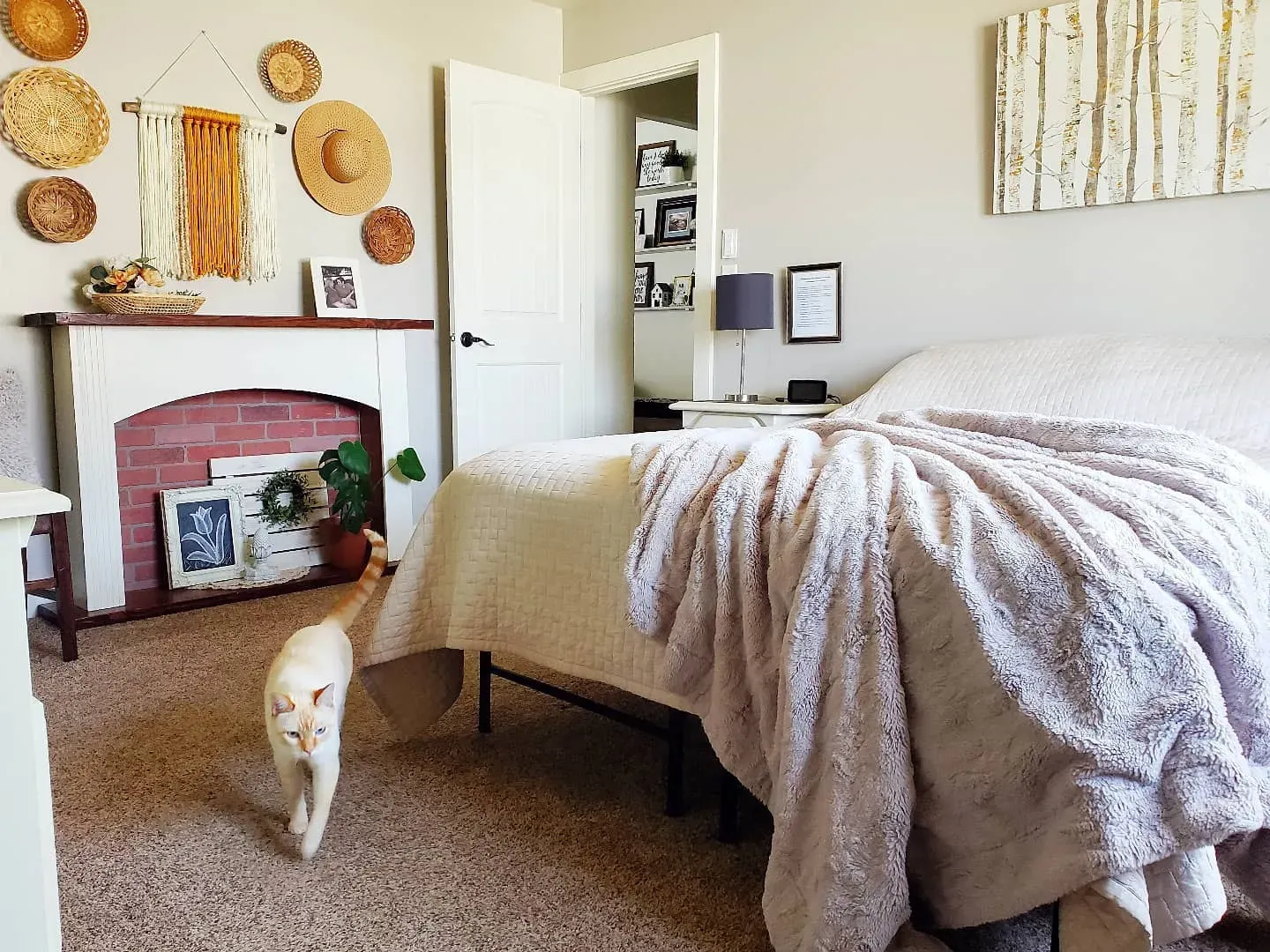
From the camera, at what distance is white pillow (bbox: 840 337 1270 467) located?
7.88 feet

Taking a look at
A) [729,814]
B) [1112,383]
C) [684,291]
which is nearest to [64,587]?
[729,814]

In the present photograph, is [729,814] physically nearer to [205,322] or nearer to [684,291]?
[205,322]

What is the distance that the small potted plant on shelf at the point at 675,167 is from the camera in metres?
6.14

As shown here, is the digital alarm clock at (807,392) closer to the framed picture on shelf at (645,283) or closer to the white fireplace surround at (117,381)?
the white fireplace surround at (117,381)

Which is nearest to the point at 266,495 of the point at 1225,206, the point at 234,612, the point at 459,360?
the point at 234,612

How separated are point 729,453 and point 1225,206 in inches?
82.6

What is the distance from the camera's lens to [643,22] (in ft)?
14.2

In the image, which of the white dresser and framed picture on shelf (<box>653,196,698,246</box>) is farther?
framed picture on shelf (<box>653,196,698,246</box>)

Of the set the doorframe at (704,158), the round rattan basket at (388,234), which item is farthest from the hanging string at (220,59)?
the doorframe at (704,158)

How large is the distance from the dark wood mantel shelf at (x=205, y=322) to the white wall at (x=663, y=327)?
2.40 metres

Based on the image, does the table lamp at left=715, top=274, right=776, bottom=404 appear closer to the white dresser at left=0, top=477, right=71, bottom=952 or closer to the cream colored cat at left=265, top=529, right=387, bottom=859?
the cream colored cat at left=265, top=529, right=387, bottom=859

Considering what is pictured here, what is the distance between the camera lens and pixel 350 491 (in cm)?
381

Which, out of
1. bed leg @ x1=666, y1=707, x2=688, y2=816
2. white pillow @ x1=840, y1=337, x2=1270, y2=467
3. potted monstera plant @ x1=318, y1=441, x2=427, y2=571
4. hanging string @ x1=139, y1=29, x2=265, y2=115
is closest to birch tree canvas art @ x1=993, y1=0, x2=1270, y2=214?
white pillow @ x1=840, y1=337, x2=1270, y2=467

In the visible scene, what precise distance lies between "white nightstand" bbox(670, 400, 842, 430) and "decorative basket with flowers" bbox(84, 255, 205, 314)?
72.1 inches
